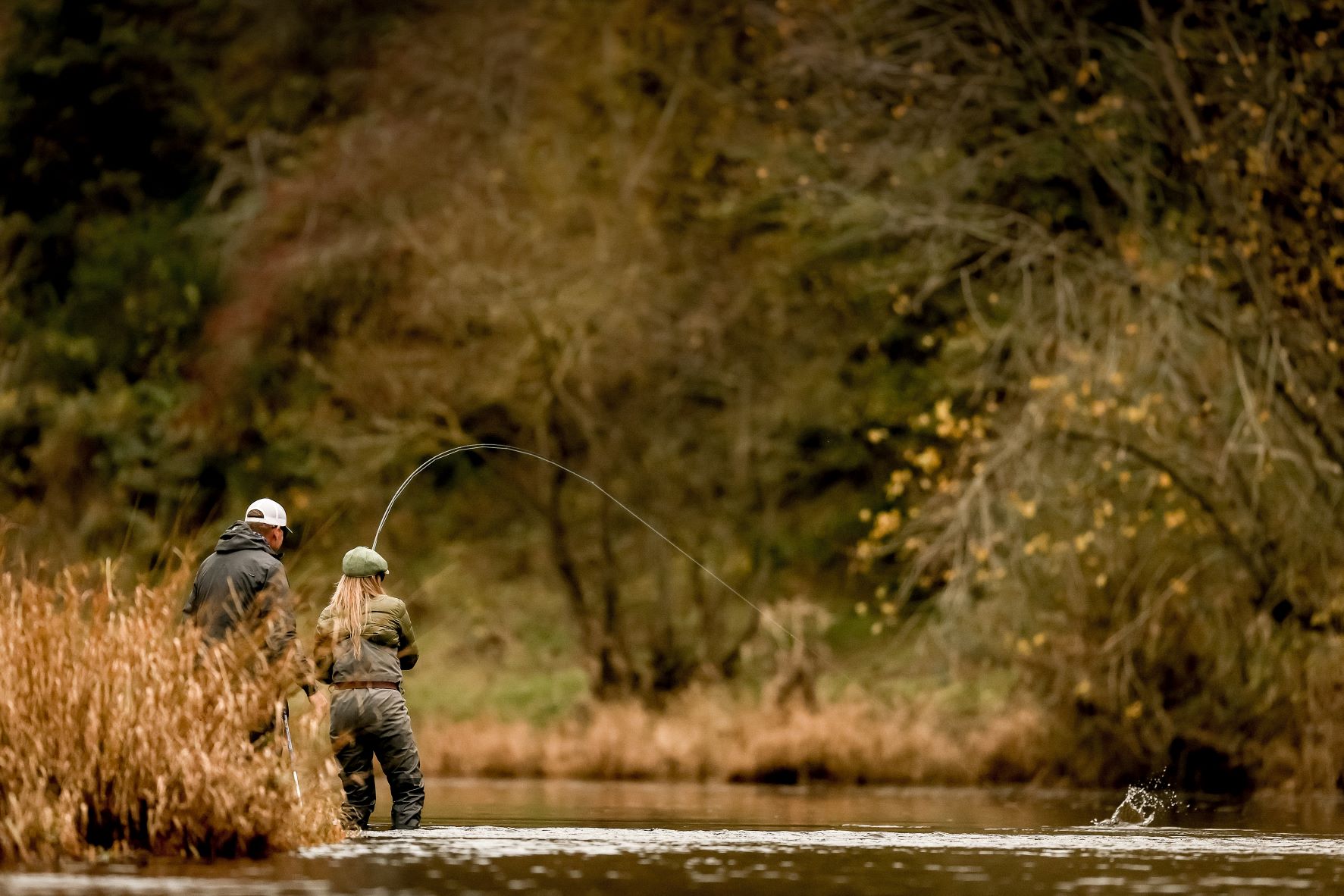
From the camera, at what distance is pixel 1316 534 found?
23062 millimetres

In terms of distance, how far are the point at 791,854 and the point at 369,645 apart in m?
2.59

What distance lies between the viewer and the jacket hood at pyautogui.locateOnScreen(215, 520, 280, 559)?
45.5ft

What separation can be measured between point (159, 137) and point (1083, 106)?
17595 millimetres

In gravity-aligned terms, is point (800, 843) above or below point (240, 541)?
below

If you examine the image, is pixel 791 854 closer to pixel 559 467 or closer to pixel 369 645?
pixel 369 645

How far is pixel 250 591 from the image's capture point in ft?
45.1

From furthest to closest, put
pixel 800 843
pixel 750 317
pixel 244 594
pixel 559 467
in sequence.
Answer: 1. pixel 750 317
2. pixel 559 467
3. pixel 800 843
4. pixel 244 594

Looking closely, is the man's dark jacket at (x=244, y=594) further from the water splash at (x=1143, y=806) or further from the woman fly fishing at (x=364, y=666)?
the water splash at (x=1143, y=806)

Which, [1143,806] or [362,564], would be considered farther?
[1143,806]

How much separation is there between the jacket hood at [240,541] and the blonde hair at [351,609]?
54cm

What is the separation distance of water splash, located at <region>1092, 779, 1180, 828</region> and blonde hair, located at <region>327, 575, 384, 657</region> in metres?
6.03

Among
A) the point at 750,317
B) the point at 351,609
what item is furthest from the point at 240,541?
the point at 750,317

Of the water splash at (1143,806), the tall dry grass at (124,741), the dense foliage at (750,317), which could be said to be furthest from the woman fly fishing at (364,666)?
the dense foliage at (750,317)

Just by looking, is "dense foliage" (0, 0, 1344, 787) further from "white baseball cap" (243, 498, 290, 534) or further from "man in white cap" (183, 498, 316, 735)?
"man in white cap" (183, 498, 316, 735)
